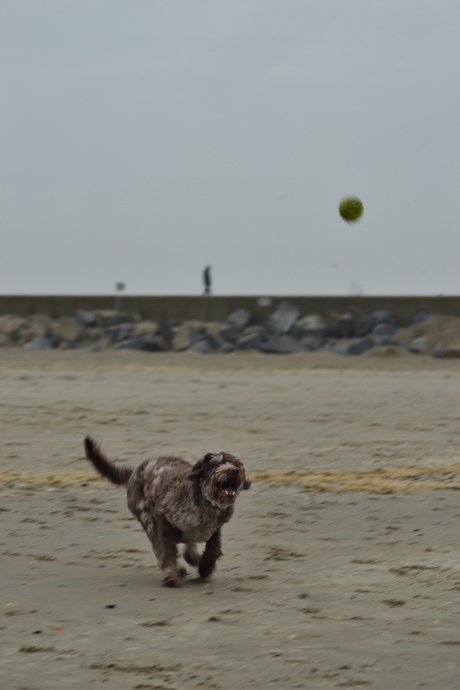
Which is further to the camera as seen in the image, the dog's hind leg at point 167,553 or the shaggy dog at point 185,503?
the dog's hind leg at point 167,553

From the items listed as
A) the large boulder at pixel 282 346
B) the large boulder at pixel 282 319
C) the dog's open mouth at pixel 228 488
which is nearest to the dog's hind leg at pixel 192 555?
the dog's open mouth at pixel 228 488

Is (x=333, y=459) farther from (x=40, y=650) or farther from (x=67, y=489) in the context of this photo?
(x=40, y=650)

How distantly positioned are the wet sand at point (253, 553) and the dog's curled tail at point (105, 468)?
1.33 feet

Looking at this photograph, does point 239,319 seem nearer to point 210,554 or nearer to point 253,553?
point 253,553

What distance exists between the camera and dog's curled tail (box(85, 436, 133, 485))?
202 inches

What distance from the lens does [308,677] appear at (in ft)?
10.8

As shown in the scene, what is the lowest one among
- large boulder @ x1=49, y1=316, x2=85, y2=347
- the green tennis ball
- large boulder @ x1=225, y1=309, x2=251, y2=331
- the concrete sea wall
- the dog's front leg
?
the dog's front leg

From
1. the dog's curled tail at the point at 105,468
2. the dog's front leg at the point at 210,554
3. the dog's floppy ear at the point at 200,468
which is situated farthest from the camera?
the dog's curled tail at the point at 105,468

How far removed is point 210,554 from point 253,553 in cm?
55

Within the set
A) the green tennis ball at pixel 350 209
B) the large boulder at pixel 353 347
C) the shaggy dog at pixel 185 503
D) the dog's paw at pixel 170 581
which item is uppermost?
the green tennis ball at pixel 350 209

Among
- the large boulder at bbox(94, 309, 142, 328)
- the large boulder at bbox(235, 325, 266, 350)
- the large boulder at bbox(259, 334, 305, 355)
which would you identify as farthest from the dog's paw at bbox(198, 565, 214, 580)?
the large boulder at bbox(94, 309, 142, 328)

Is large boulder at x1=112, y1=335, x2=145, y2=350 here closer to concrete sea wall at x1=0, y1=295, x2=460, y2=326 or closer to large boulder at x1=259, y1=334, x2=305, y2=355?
concrete sea wall at x1=0, y1=295, x2=460, y2=326

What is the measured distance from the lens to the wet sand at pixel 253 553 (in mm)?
3439

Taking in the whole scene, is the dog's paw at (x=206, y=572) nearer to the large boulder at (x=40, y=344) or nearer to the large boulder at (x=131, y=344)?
the large boulder at (x=131, y=344)
